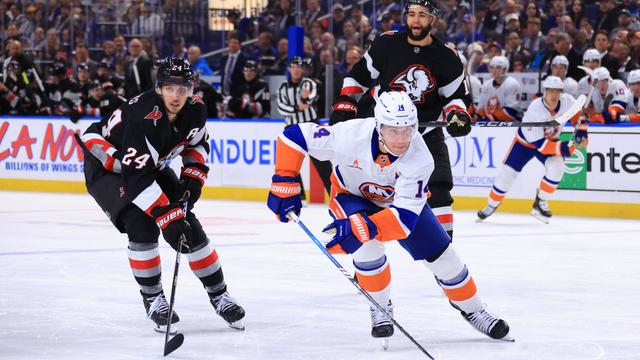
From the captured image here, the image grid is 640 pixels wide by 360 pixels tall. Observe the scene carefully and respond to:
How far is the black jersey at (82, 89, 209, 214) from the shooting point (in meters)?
4.71

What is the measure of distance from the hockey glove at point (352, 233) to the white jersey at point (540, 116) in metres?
5.98

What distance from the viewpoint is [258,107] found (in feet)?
40.9

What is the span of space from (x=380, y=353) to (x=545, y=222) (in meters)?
5.74

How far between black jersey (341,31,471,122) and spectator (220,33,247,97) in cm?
678

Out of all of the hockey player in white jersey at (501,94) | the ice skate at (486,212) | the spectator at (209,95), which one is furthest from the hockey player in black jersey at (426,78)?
the spectator at (209,95)

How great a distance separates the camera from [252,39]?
1405cm

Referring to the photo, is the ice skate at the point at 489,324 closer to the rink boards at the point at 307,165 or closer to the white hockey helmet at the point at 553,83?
the white hockey helmet at the point at 553,83

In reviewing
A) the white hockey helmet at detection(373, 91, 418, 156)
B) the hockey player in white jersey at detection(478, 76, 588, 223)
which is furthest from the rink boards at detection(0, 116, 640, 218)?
the white hockey helmet at detection(373, 91, 418, 156)

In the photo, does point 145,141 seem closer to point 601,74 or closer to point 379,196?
point 379,196

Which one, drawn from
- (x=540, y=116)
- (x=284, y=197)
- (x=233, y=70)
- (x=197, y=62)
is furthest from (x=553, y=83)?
(x=284, y=197)

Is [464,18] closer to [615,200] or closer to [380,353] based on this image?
[615,200]

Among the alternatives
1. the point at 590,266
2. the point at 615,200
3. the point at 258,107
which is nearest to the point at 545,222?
the point at 615,200

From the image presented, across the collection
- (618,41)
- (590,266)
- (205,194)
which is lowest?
(205,194)

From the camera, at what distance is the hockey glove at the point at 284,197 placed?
14.7 feet
